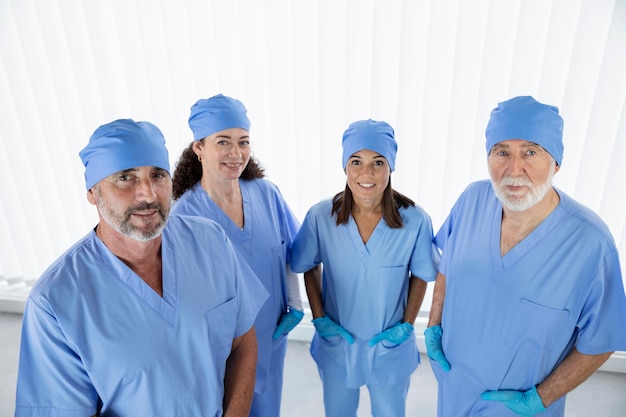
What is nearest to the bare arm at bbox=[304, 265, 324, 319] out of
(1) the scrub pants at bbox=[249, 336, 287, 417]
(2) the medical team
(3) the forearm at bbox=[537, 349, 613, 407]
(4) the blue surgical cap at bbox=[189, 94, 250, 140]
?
(2) the medical team

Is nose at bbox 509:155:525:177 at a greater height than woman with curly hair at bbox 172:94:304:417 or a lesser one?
greater

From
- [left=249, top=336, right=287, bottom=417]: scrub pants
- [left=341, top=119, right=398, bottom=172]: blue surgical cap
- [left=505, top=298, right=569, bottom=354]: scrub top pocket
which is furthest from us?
[left=249, top=336, right=287, bottom=417]: scrub pants

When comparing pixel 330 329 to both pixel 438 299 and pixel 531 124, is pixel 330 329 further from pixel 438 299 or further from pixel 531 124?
pixel 531 124

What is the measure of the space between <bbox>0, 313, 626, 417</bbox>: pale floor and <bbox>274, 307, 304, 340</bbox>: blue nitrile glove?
26.5 inches

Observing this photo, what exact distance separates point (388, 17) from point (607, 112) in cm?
106

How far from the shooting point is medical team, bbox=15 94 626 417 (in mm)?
1033

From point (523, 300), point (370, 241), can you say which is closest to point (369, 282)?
point (370, 241)

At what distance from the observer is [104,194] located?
1.08 m

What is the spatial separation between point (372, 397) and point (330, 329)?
1.15ft

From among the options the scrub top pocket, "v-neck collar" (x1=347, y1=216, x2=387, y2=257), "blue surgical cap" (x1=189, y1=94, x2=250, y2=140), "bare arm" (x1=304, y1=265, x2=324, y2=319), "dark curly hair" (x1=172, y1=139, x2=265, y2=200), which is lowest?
"bare arm" (x1=304, y1=265, x2=324, y2=319)

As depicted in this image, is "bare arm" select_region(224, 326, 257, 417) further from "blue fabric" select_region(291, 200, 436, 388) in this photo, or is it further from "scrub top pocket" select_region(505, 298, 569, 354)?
"scrub top pocket" select_region(505, 298, 569, 354)

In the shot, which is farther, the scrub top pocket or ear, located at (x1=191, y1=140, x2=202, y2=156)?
ear, located at (x1=191, y1=140, x2=202, y2=156)

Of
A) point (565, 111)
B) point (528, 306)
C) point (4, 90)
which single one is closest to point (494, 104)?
point (565, 111)

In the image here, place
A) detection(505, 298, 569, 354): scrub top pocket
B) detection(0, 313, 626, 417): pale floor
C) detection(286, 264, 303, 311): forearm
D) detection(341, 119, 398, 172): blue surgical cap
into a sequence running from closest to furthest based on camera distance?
detection(505, 298, 569, 354): scrub top pocket
detection(341, 119, 398, 172): blue surgical cap
detection(286, 264, 303, 311): forearm
detection(0, 313, 626, 417): pale floor
